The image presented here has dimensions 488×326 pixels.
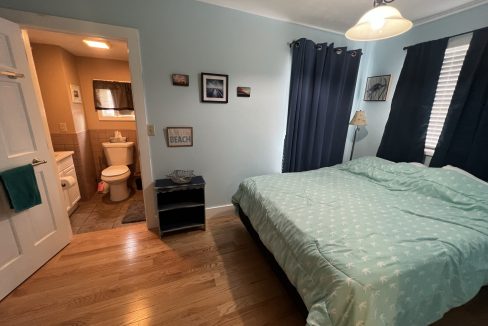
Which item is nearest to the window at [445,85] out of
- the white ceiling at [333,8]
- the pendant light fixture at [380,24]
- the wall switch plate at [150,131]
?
the white ceiling at [333,8]

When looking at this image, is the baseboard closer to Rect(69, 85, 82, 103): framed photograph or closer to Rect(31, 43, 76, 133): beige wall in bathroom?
Rect(31, 43, 76, 133): beige wall in bathroom

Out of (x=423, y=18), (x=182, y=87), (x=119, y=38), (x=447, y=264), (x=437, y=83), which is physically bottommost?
(x=447, y=264)

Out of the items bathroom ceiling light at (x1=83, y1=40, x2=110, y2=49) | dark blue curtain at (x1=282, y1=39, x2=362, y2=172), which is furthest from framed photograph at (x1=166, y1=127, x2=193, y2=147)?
bathroom ceiling light at (x1=83, y1=40, x2=110, y2=49)

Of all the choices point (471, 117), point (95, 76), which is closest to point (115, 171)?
point (95, 76)

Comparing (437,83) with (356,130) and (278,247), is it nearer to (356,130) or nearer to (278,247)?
(356,130)

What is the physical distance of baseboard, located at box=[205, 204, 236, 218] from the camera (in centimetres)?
272

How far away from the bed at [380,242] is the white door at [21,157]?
74.5 inches

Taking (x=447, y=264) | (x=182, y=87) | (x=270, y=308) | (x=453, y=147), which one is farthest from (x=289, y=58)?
(x=270, y=308)

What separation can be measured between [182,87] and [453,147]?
9.86 feet

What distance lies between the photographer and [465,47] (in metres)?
2.05

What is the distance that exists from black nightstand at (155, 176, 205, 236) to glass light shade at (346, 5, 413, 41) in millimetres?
1939

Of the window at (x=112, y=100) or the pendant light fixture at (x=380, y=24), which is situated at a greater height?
the pendant light fixture at (x=380, y=24)

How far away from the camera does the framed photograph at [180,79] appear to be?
2.15 m

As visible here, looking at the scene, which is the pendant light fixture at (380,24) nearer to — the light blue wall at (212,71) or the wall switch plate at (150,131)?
the light blue wall at (212,71)
